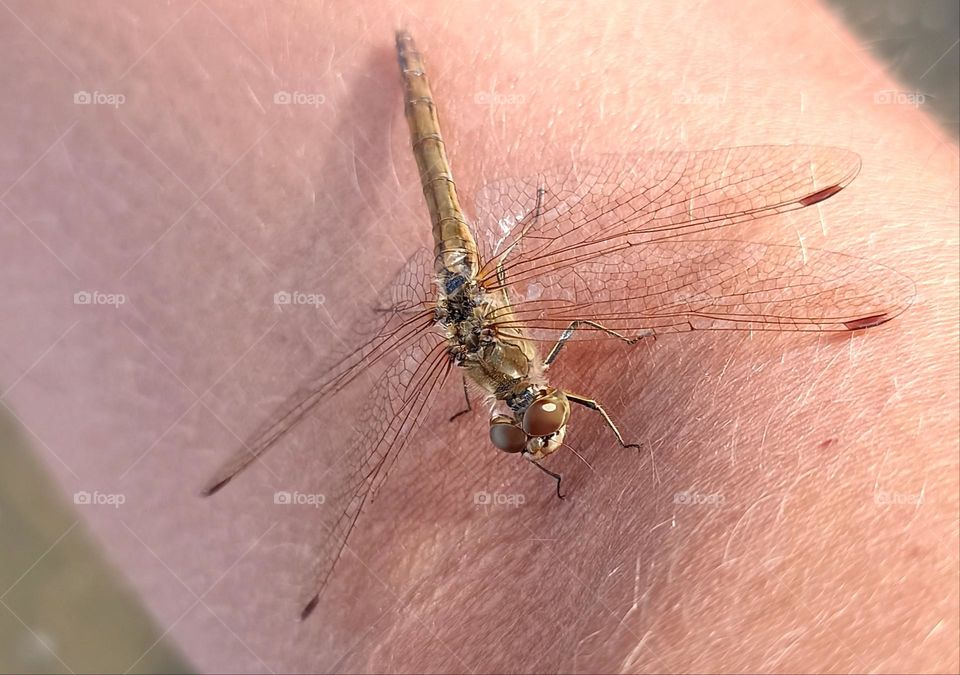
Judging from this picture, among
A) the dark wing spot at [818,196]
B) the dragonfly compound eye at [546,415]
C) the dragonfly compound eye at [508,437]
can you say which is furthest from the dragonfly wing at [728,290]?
the dragonfly compound eye at [508,437]

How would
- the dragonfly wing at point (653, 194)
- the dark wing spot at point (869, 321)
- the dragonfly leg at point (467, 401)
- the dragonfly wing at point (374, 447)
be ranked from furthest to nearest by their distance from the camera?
1. the dragonfly leg at point (467, 401)
2. the dragonfly wing at point (374, 447)
3. the dragonfly wing at point (653, 194)
4. the dark wing spot at point (869, 321)

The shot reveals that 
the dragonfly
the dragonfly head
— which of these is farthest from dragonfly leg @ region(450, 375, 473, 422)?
the dragonfly head

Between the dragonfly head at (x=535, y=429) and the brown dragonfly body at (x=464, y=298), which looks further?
the brown dragonfly body at (x=464, y=298)

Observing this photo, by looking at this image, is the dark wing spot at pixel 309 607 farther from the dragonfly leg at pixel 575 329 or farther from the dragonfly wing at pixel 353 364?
the dragonfly leg at pixel 575 329

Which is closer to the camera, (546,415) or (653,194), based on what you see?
(546,415)

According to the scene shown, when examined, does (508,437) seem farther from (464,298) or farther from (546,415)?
(464,298)

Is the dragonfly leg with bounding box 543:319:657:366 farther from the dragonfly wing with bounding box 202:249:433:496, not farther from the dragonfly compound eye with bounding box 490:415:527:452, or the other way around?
the dragonfly wing with bounding box 202:249:433:496

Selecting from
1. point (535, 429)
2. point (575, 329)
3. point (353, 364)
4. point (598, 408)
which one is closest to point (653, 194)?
point (575, 329)
